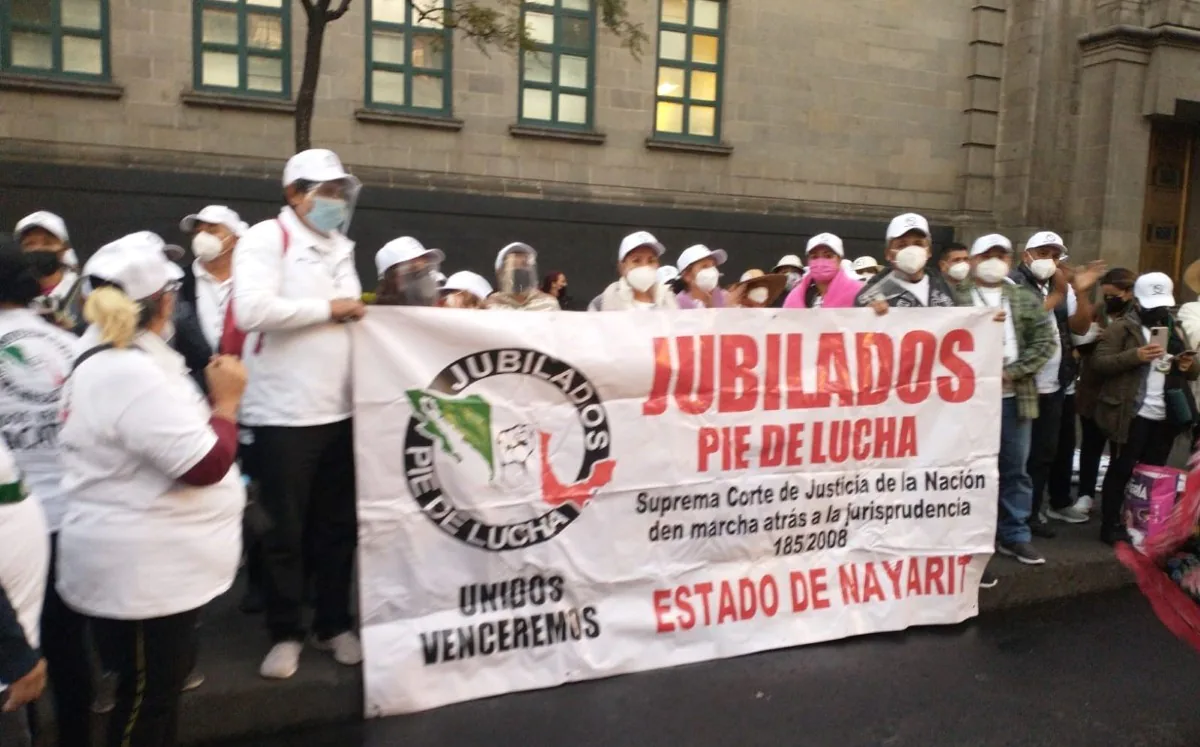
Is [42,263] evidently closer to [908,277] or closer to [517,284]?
[517,284]

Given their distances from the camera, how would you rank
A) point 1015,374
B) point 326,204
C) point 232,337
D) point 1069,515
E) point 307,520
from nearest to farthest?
point 326,204 < point 232,337 < point 307,520 < point 1015,374 < point 1069,515

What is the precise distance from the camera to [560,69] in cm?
1195

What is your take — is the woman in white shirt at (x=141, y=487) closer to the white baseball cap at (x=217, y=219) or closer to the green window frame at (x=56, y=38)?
the white baseball cap at (x=217, y=219)

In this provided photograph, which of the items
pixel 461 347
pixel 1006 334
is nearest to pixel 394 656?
Answer: pixel 461 347

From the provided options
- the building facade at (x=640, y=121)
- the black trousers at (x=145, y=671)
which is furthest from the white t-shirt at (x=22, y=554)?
the building facade at (x=640, y=121)

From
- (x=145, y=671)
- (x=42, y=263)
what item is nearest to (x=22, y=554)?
(x=145, y=671)

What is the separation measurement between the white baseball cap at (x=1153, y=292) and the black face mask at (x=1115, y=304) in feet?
1.48

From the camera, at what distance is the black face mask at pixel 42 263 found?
2.90 meters

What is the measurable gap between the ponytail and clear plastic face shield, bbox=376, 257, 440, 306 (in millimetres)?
1690

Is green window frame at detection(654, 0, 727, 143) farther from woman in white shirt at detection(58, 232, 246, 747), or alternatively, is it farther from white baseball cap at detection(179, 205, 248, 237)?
woman in white shirt at detection(58, 232, 246, 747)

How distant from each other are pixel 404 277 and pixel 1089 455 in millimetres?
4954

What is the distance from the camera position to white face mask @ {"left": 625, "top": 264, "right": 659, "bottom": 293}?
504 centimetres

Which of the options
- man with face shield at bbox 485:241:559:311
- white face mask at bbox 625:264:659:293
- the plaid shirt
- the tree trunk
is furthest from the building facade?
the plaid shirt

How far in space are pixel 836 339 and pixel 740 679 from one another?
1.62m
